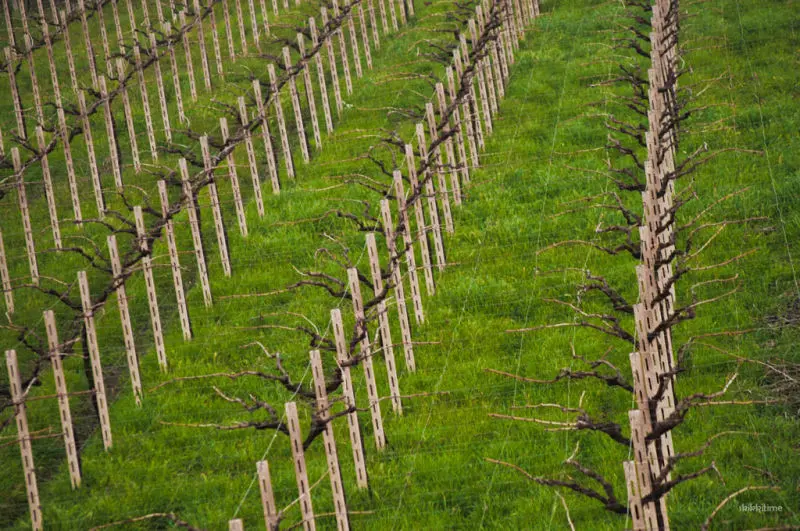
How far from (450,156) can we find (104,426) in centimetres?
705

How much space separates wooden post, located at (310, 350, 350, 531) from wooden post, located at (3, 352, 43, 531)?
3171mm

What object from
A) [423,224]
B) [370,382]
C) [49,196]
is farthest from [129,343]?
[49,196]

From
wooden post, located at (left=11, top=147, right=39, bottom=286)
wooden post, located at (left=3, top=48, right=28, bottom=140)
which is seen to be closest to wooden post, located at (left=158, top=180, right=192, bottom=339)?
wooden post, located at (left=11, top=147, right=39, bottom=286)

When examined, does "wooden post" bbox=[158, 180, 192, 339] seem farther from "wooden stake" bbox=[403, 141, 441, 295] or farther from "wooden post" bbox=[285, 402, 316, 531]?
"wooden post" bbox=[285, 402, 316, 531]

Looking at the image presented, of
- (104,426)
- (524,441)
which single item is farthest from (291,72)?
(524,441)

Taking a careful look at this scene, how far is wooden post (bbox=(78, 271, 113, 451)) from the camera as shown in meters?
13.3

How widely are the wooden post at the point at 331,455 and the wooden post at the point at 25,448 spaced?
317 centimetres

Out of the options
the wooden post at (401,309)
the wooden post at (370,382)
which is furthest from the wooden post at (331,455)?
the wooden post at (401,309)

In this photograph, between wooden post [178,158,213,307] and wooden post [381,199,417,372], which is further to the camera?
wooden post [178,158,213,307]

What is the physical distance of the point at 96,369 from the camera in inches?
539

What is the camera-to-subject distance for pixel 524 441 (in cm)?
1170

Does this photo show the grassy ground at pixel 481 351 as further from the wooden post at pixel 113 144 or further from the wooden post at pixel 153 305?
the wooden post at pixel 113 144

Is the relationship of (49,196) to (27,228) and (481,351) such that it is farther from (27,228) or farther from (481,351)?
(481,351)

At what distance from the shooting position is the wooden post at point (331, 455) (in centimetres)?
1049
